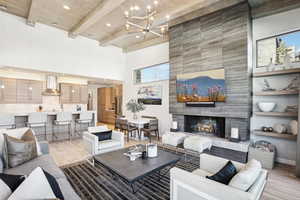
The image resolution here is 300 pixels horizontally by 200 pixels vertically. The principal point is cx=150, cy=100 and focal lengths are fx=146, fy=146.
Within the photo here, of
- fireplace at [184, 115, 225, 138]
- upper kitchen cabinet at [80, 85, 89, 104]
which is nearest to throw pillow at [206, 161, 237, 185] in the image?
fireplace at [184, 115, 225, 138]

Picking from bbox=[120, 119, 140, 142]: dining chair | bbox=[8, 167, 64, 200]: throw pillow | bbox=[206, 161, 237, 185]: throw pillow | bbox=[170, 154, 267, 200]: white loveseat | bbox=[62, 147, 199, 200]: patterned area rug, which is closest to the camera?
bbox=[8, 167, 64, 200]: throw pillow

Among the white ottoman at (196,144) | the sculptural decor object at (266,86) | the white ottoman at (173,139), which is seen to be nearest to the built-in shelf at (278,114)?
the sculptural decor object at (266,86)

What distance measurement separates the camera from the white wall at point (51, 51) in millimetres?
4547

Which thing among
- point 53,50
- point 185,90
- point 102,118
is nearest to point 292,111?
point 185,90

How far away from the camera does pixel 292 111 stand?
3.22m

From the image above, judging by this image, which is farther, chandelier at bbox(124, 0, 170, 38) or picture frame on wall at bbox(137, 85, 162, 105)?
picture frame on wall at bbox(137, 85, 162, 105)

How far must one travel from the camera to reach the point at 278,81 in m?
3.54

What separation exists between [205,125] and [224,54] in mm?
2174

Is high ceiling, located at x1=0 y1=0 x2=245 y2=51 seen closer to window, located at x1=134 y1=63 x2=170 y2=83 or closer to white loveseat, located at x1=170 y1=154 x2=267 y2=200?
window, located at x1=134 y1=63 x2=170 y2=83

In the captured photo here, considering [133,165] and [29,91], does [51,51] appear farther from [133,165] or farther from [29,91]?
[133,165]

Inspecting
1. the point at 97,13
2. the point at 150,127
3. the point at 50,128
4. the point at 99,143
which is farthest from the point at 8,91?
the point at 150,127

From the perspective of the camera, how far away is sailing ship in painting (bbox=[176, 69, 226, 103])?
403 cm

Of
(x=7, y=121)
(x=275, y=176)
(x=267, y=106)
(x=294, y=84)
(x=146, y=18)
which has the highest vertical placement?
(x=146, y=18)

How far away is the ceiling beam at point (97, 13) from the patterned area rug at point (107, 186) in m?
3.85
